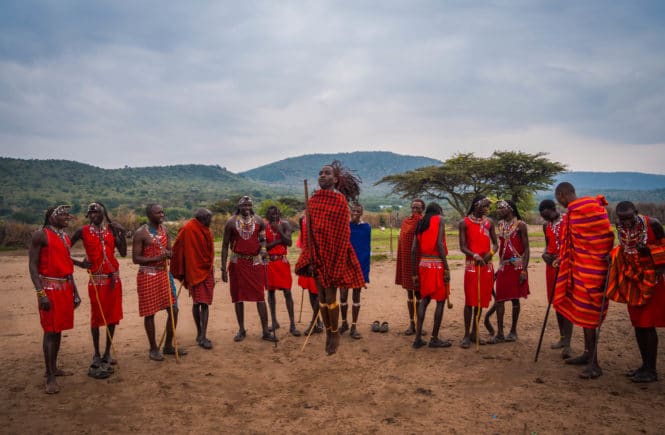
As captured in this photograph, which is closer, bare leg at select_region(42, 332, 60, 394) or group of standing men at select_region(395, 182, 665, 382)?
group of standing men at select_region(395, 182, 665, 382)

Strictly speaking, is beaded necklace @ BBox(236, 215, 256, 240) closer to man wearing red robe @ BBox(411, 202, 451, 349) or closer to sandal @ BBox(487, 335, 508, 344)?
man wearing red robe @ BBox(411, 202, 451, 349)

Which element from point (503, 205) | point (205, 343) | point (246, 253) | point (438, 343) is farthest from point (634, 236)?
point (205, 343)

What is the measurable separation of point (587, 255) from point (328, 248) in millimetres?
2956

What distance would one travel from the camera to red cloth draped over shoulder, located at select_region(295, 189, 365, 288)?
190 inches

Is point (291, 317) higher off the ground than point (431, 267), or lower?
lower

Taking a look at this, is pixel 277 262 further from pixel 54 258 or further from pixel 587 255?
pixel 587 255

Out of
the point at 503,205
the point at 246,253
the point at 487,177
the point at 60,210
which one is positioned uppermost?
the point at 487,177

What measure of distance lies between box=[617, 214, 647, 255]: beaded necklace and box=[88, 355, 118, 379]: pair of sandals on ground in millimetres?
6171

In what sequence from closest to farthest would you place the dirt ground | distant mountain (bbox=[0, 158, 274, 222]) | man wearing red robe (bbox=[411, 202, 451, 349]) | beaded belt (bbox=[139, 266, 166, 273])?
1. the dirt ground
2. beaded belt (bbox=[139, 266, 166, 273])
3. man wearing red robe (bbox=[411, 202, 451, 349])
4. distant mountain (bbox=[0, 158, 274, 222])

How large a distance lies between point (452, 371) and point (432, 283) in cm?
120

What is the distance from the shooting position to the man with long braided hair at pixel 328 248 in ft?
15.7

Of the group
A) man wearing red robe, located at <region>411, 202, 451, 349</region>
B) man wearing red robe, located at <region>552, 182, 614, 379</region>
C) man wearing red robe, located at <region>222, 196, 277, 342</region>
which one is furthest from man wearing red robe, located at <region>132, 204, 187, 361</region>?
man wearing red robe, located at <region>552, 182, 614, 379</region>

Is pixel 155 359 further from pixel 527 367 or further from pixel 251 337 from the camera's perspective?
pixel 527 367

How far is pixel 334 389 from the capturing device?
4926mm
